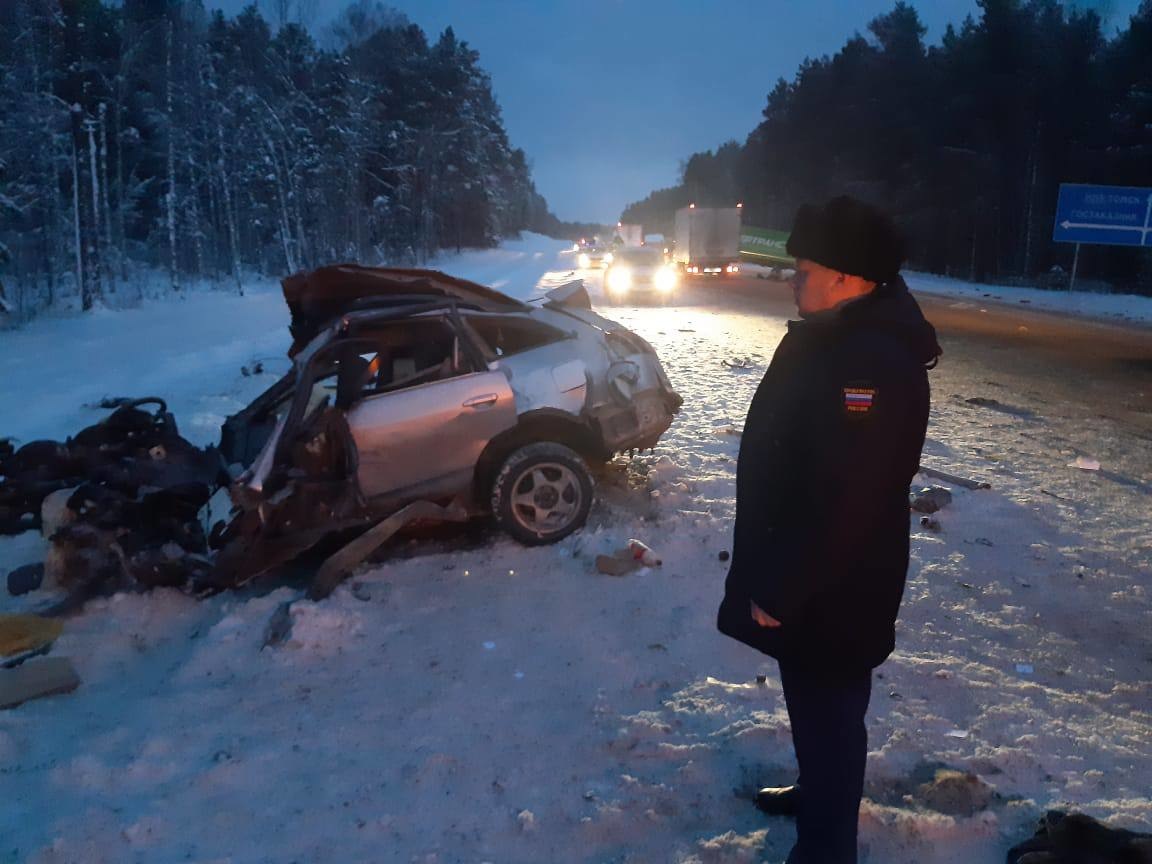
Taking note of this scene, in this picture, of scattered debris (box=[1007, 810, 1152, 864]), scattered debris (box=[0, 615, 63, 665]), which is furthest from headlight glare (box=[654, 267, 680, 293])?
scattered debris (box=[1007, 810, 1152, 864])

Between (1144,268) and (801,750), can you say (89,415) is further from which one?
(1144,268)

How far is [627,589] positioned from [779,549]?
309 cm

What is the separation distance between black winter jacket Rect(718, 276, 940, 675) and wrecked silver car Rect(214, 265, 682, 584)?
3.42m

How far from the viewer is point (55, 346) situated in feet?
54.0

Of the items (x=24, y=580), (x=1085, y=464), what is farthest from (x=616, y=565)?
(x=1085, y=464)

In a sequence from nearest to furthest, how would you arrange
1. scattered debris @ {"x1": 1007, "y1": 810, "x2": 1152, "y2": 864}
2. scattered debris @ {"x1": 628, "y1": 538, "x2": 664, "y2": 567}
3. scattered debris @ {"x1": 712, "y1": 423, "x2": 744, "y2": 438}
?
scattered debris @ {"x1": 1007, "y1": 810, "x2": 1152, "y2": 864}
scattered debris @ {"x1": 628, "y1": 538, "x2": 664, "y2": 567}
scattered debris @ {"x1": 712, "y1": 423, "x2": 744, "y2": 438}

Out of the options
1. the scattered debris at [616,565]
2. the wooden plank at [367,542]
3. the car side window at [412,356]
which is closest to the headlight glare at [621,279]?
the car side window at [412,356]

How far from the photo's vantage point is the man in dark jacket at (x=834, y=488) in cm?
208

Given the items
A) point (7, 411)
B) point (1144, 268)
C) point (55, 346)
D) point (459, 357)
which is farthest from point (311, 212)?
point (459, 357)

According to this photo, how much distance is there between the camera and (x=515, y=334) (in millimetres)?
6207

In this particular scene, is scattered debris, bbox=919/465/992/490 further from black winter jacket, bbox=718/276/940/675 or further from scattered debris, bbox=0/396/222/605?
scattered debris, bbox=0/396/222/605

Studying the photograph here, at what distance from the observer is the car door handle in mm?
5539

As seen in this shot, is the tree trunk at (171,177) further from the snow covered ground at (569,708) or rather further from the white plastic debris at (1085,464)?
the white plastic debris at (1085,464)

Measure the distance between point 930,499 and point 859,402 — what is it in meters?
4.99
